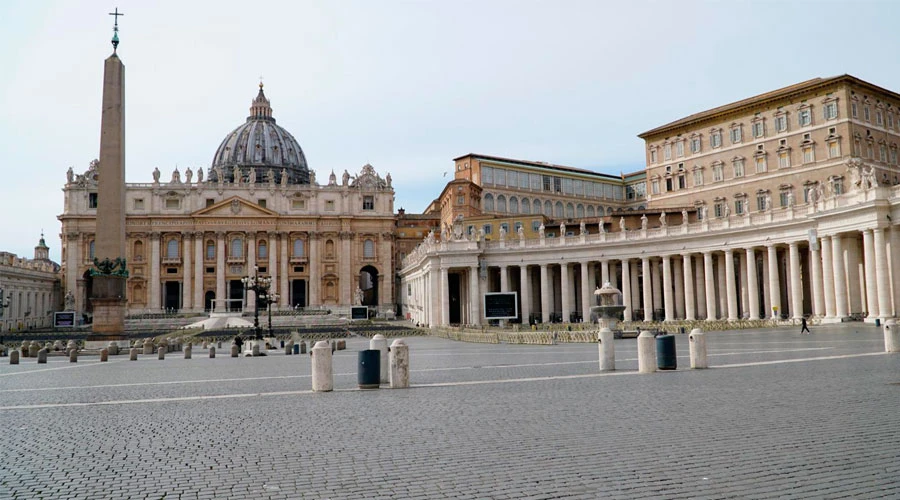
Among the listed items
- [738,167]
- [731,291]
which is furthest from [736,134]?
[731,291]

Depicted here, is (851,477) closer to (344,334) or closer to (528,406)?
(528,406)

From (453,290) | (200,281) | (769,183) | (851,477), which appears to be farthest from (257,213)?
(851,477)

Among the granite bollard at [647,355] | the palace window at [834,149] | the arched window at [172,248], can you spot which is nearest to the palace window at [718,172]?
the palace window at [834,149]

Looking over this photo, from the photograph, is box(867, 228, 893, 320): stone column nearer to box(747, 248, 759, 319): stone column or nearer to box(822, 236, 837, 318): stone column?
box(822, 236, 837, 318): stone column

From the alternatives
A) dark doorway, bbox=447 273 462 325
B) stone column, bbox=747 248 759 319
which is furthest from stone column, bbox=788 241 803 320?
dark doorway, bbox=447 273 462 325

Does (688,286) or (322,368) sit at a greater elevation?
(688,286)

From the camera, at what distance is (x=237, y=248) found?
100 meters

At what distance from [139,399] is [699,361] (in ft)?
41.1

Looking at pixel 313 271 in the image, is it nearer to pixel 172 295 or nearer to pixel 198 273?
pixel 198 273

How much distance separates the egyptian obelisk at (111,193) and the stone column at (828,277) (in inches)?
1508

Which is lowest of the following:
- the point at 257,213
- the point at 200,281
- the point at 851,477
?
the point at 851,477

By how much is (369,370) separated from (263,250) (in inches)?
3536

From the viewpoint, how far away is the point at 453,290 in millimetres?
77125

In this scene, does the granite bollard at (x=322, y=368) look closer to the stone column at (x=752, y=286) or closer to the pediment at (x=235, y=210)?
the stone column at (x=752, y=286)
